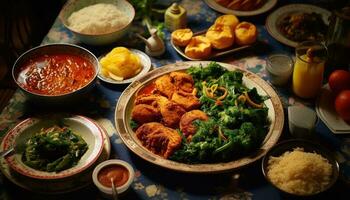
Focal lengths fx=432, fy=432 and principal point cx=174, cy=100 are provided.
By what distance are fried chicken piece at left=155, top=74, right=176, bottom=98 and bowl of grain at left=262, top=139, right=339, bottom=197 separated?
72 centimetres

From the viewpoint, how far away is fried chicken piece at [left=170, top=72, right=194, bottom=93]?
8.59 feet

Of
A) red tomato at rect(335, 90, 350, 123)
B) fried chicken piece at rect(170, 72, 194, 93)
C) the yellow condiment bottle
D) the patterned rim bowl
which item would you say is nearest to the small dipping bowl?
red tomato at rect(335, 90, 350, 123)

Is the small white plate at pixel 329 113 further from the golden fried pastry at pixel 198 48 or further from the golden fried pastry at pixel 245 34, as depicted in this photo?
the golden fried pastry at pixel 198 48

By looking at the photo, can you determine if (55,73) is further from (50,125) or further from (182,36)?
(182,36)

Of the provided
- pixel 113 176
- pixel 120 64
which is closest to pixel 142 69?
pixel 120 64

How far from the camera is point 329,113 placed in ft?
8.29

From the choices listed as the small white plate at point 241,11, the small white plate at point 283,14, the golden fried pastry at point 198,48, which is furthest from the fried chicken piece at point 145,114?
the small white plate at point 241,11

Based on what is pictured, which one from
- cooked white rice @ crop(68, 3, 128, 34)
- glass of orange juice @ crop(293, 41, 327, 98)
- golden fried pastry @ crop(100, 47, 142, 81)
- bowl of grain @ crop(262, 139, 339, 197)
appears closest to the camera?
bowl of grain @ crop(262, 139, 339, 197)

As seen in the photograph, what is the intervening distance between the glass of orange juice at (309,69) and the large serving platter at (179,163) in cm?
18

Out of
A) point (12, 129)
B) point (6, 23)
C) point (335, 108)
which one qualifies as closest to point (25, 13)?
point (6, 23)

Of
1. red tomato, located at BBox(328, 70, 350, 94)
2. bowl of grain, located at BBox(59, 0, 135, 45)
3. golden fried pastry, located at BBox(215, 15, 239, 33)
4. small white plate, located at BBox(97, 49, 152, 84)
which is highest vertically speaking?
bowl of grain, located at BBox(59, 0, 135, 45)

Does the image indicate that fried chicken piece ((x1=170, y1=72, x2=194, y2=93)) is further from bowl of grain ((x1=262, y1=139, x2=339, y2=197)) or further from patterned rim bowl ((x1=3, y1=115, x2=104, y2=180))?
bowl of grain ((x1=262, y1=139, x2=339, y2=197))

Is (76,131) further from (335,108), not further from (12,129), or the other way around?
(335,108)

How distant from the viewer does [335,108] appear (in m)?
2.53
